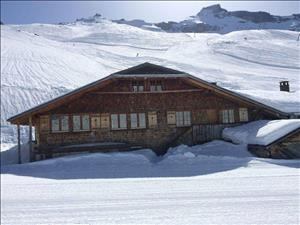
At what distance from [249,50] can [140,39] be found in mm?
23268

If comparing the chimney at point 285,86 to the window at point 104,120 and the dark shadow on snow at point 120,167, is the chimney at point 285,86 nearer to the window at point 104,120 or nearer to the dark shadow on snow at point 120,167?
the dark shadow on snow at point 120,167

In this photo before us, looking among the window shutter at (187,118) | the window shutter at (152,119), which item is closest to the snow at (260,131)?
the window shutter at (187,118)

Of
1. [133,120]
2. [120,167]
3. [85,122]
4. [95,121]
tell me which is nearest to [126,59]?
[133,120]

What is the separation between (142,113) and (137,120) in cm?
48

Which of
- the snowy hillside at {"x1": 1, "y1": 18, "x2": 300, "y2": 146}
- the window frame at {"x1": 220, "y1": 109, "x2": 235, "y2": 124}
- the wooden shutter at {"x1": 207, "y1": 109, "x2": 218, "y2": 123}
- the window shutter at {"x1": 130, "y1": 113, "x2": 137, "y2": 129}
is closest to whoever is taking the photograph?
the window shutter at {"x1": 130, "y1": 113, "x2": 137, "y2": 129}

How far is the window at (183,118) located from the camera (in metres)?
22.6

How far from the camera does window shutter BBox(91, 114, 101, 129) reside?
21.6m

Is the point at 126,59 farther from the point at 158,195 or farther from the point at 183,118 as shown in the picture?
the point at 158,195

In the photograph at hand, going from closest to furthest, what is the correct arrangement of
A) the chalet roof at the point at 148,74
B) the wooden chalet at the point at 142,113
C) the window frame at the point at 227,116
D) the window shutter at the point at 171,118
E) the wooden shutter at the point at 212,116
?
the chalet roof at the point at 148,74 < the wooden chalet at the point at 142,113 < the window shutter at the point at 171,118 < the wooden shutter at the point at 212,116 < the window frame at the point at 227,116

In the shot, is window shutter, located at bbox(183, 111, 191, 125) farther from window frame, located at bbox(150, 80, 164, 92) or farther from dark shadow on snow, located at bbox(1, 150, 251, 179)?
dark shadow on snow, located at bbox(1, 150, 251, 179)

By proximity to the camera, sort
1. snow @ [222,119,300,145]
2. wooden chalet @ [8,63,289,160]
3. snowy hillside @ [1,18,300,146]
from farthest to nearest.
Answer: snowy hillside @ [1,18,300,146] < wooden chalet @ [8,63,289,160] < snow @ [222,119,300,145]

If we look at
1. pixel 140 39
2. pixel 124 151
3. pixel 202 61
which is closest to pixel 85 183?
pixel 124 151

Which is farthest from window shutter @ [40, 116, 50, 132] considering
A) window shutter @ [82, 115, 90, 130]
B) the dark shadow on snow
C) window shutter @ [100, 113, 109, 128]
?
the dark shadow on snow

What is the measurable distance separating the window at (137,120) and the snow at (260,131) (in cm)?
453
